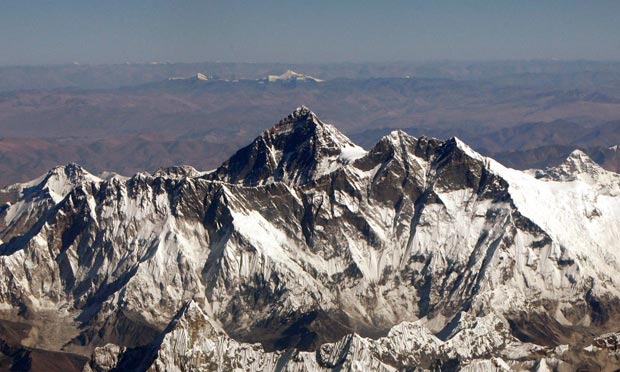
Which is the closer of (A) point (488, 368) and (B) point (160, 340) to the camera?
(A) point (488, 368)

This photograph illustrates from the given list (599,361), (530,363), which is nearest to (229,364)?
(530,363)

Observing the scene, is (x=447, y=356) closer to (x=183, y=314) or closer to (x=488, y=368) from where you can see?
(x=488, y=368)

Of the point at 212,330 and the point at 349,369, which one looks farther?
the point at 212,330

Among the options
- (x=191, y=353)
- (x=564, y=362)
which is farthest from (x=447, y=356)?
(x=191, y=353)

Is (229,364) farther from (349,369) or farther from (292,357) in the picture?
(349,369)

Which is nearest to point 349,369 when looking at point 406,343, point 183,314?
point 406,343

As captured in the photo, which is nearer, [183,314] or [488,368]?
[488,368]

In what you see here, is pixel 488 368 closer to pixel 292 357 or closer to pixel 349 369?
pixel 349 369
